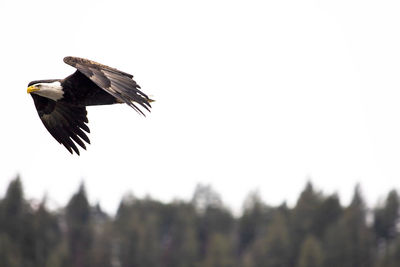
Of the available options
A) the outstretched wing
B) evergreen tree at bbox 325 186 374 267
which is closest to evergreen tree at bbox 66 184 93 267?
evergreen tree at bbox 325 186 374 267

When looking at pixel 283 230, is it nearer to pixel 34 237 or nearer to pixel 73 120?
pixel 34 237

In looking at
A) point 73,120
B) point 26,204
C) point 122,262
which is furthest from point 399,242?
point 73,120

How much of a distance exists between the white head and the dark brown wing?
67 cm

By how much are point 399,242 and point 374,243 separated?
7.33 meters

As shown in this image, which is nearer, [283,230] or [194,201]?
[283,230]

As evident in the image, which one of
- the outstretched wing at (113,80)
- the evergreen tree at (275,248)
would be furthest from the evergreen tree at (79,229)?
the outstretched wing at (113,80)

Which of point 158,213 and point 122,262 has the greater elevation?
point 158,213

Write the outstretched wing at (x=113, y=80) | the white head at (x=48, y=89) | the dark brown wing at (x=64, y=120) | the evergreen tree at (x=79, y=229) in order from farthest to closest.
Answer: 1. the evergreen tree at (x=79, y=229)
2. the dark brown wing at (x=64, y=120)
3. the white head at (x=48, y=89)
4. the outstretched wing at (x=113, y=80)

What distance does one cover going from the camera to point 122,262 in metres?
62.7

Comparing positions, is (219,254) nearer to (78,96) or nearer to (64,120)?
(64,120)

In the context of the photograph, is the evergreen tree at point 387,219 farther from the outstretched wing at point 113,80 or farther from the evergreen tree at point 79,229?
the outstretched wing at point 113,80

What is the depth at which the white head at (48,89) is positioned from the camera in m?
14.1

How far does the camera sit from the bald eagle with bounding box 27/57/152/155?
43.0ft

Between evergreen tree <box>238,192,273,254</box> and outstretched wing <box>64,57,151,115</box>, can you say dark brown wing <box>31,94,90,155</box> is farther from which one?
evergreen tree <box>238,192,273,254</box>
